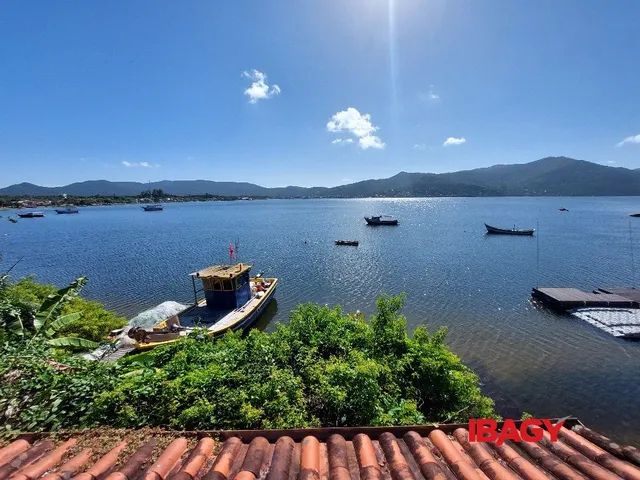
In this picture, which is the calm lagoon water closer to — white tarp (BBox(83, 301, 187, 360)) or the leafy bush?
the leafy bush

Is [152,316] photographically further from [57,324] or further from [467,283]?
[467,283]

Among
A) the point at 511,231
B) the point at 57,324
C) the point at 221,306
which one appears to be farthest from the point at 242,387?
the point at 511,231

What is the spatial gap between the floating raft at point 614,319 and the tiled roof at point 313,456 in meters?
23.2

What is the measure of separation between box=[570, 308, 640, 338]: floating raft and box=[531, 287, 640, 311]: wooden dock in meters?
0.79

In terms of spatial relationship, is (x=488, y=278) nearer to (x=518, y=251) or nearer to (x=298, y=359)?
(x=518, y=251)

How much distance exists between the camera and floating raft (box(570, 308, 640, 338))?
20797 mm

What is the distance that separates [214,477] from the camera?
3.46 meters

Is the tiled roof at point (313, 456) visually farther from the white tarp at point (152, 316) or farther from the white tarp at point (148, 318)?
the white tarp at point (152, 316)

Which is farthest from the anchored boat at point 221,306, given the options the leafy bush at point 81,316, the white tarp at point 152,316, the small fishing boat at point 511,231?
the small fishing boat at point 511,231

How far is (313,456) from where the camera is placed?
12.8 ft

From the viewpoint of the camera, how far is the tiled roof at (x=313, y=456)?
3.60 meters

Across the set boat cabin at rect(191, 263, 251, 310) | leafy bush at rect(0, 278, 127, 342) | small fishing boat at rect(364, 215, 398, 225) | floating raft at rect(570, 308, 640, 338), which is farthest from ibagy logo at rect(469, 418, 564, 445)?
small fishing boat at rect(364, 215, 398, 225)

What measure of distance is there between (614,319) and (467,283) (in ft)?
39.2

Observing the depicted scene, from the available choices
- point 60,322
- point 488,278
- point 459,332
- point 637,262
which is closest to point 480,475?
point 60,322
